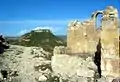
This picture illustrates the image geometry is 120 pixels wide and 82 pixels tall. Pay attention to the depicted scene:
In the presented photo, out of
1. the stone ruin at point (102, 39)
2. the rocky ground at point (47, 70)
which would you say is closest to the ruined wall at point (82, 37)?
the stone ruin at point (102, 39)

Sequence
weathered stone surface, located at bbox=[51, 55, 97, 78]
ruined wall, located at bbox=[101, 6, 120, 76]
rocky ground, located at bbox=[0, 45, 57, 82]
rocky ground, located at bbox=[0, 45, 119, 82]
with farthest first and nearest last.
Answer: rocky ground, located at bbox=[0, 45, 57, 82]
weathered stone surface, located at bbox=[51, 55, 97, 78]
rocky ground, located at bbox=[0, 45, 119, 82]
ruined wall, located at bbox=[101, 6, 120, 76]

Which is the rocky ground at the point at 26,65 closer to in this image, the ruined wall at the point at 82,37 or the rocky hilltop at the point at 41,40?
the ruined wall at the point at 82,37

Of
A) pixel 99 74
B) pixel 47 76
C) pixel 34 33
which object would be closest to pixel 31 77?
pixel 47 76

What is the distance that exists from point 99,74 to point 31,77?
19.7 ft

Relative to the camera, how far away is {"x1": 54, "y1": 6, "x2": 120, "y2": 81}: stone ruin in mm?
22719

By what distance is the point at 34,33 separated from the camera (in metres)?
53.8

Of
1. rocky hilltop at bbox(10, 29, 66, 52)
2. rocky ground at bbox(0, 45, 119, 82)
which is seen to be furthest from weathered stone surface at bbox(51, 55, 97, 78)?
rocky hilltop at bbox(10, 29, 66, 52)

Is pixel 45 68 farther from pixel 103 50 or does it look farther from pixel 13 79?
pixel 103 50

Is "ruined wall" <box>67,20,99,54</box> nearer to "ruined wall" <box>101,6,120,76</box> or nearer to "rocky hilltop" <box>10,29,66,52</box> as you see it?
"ruined wall" <box>101,6,120,76</box>

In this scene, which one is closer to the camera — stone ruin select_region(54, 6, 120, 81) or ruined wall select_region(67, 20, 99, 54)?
stone ruin select_region(54, 6, 120, 81)

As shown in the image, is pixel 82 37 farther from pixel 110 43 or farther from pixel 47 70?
pixel 110 43

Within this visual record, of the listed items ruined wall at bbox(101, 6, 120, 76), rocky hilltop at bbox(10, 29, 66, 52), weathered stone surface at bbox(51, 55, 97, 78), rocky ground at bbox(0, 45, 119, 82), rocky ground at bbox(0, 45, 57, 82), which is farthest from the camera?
rocky hilltop at bbox(10, 29, 66, 52)

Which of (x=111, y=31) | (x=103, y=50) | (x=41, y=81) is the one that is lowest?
(x=41, y=81)

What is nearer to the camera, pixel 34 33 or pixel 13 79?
pixel 13 79
